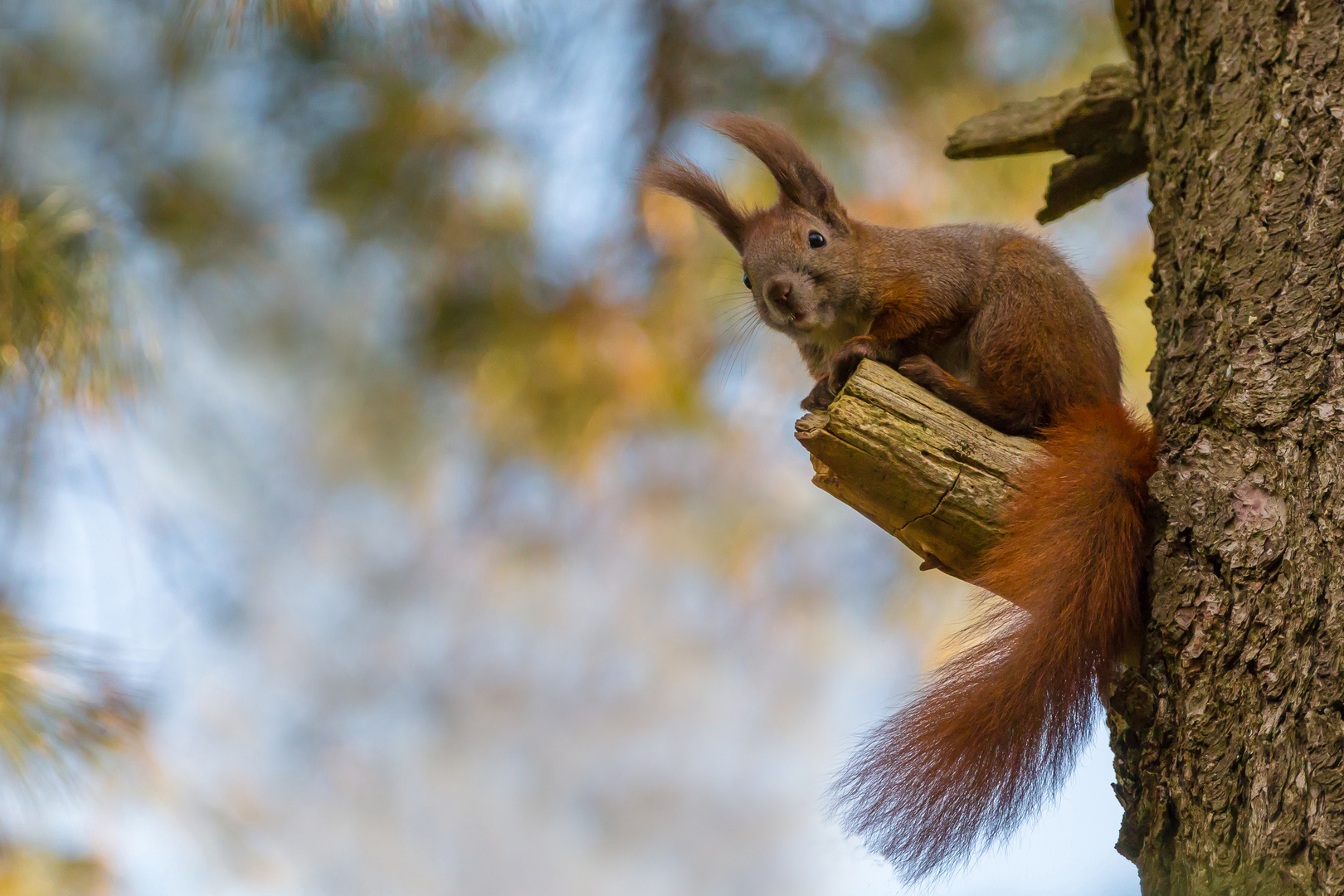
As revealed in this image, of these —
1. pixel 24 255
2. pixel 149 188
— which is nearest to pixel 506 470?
pixel 149 188

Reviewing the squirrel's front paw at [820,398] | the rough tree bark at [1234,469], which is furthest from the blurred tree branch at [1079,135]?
the squirrel's front paw at [820,398]

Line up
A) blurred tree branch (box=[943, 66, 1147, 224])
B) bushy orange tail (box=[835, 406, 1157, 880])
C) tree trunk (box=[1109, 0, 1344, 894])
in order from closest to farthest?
1. tree trunk (box=[1109, 0, 1344, 894])
2. bushy orange tail (box=[835, 406, 1157, 880])
3. blurred tree branch (box=[943, 66, 1147, 224])

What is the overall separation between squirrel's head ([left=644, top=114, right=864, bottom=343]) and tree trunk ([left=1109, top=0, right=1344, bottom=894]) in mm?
643

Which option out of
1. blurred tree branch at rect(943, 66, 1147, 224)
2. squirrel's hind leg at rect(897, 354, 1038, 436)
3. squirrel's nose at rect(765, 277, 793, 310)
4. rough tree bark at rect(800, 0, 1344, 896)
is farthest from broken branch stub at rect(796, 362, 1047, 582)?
blurred tree branch at rect(943, 66, 1147, 224)

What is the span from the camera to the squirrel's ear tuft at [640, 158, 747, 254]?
2197 millimetres

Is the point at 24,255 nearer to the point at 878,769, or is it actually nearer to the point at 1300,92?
the point at 878,769

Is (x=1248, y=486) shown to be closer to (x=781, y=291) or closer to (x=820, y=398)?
(x=820, y=398)

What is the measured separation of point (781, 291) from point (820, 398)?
304 millimetres

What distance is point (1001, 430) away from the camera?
1.87m

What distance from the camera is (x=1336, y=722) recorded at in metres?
1.20

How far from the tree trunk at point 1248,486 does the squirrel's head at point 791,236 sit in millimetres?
643

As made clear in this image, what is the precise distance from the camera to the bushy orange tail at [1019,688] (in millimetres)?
1349

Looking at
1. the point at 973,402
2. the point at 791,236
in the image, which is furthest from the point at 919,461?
the point at 791,236

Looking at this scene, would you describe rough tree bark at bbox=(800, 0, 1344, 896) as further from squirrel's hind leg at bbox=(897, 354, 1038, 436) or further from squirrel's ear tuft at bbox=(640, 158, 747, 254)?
squirrel's ear tuft at bbox=(640, 158, 747, 254)
